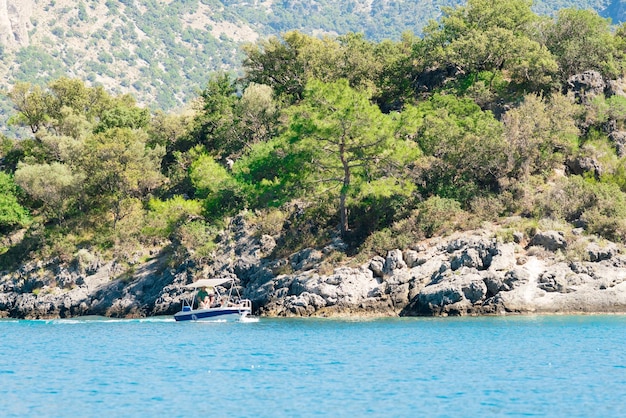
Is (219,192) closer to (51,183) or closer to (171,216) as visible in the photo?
(171,216)

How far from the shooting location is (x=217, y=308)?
52219mm

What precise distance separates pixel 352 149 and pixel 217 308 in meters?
→ 13.8

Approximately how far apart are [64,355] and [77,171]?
125 feet

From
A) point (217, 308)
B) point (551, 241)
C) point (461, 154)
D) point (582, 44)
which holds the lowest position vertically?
point (217, 308)

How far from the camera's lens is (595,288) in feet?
157

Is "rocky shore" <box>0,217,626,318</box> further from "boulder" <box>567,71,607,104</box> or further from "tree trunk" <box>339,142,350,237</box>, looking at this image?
"boulder" <box>567,71,607,104</box>

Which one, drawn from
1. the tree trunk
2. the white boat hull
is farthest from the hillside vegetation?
the white boat hull

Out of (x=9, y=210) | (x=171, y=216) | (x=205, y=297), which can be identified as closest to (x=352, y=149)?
(x=205, y=297)

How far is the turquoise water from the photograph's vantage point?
937 inches

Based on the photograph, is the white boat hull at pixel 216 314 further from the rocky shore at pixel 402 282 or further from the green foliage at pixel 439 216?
the green foliage at pixel 439 216

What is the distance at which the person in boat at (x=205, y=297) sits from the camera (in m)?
53.7

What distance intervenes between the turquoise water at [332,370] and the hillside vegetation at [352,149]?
489 inches

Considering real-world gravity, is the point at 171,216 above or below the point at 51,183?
below

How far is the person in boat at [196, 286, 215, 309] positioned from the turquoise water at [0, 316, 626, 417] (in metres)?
7.12
